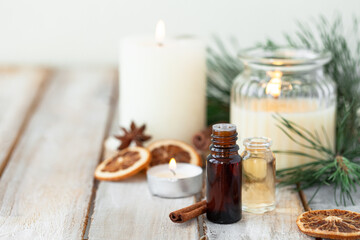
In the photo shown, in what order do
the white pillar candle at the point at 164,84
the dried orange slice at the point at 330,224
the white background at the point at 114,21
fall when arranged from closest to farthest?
the dried orange slice at the point at 330,224 → the white pillar candle at the point at 164,84 → the white background at the point at 114,21

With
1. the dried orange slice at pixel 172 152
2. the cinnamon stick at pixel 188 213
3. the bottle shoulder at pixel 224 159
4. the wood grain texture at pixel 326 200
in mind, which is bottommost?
the wood grain texture at pixel 326 200

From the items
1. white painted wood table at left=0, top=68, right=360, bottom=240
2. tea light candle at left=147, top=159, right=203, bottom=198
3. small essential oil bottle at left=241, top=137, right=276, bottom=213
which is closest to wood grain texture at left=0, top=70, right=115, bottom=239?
white painted wood table at left=0, top=68, right=360, bottom=240

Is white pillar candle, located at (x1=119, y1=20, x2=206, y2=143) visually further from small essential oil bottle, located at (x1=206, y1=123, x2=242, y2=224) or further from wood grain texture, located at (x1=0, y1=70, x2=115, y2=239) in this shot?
small essential oil bottle, located at (x1=206, y1=123, x2=242, y2=224)

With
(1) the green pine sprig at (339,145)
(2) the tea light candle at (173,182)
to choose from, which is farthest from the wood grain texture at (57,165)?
(1) the green pine sprig at (339,145)

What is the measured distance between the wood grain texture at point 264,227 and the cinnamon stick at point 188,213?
19 mm

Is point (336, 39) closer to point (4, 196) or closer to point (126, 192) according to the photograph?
point (126, 192)

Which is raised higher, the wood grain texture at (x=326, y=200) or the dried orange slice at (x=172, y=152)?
the dried orange slice at (x=172, y=152)

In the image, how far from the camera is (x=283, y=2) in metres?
1.75

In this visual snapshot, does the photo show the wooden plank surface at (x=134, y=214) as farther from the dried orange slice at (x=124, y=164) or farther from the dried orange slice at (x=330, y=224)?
the dried orange slice at (x=330, y=224)

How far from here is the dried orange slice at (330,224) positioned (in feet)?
2.54

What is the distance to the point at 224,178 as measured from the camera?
84cm

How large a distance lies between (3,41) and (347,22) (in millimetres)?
1023

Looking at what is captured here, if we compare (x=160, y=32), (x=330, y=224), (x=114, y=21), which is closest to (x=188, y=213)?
(x=330, y=224)

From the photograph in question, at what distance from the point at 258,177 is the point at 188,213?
0.40 feet
